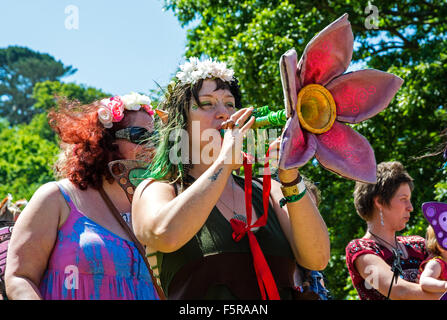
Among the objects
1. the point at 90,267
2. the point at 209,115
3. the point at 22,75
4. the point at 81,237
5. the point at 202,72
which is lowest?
the point at 90,267

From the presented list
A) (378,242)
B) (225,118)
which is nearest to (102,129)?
(225,118)

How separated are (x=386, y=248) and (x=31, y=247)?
2.01 m

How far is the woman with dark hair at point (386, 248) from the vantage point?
320 cm

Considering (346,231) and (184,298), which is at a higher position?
(184,298)

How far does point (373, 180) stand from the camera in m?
2.10

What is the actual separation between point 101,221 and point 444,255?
6.49ft

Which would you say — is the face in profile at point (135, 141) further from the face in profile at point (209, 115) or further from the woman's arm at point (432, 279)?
the woman's arm at point (432, 279)

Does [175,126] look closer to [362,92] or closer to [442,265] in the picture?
[362,92]

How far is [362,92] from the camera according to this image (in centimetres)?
221

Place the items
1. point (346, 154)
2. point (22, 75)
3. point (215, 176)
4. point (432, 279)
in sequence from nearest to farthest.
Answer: point (215, 176)
point (346, 154)
point (432, 279)
point (22, 75)

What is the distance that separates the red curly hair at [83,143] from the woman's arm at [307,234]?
931 mm

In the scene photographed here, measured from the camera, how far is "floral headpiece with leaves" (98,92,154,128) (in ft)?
9.43

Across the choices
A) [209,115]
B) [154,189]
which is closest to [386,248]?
[209,115]
